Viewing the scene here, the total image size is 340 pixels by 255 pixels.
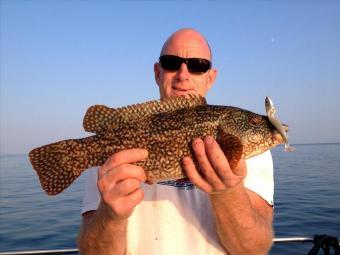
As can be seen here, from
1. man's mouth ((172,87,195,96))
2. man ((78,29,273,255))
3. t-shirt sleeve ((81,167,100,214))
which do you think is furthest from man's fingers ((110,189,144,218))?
man's mouth ((172,87,195,96))

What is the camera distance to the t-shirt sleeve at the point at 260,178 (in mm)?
4691

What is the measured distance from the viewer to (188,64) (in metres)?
5.43

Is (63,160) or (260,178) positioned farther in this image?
(260,178)

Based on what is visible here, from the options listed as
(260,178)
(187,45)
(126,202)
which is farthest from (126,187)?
(187,45)

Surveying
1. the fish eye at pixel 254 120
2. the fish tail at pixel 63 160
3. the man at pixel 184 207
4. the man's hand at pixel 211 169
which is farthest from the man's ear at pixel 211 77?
the fish tail at pixel 63 160

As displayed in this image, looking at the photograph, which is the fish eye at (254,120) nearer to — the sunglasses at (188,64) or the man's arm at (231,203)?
the man's arm at (231,203)

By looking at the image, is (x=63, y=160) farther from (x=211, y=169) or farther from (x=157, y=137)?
(x=211, y=169)

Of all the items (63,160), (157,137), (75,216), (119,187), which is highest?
(157,137)

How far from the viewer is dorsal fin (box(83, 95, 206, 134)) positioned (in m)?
4.09

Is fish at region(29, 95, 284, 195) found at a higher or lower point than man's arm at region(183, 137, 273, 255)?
higher

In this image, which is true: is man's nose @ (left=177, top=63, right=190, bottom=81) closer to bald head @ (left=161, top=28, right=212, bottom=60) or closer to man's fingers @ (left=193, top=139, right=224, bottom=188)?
bald head @ (left=161, top=28, right=212, bottom=60)

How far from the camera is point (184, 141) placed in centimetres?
385

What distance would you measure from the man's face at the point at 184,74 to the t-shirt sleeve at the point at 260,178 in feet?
4.81

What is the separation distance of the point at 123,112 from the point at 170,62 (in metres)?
1.79
